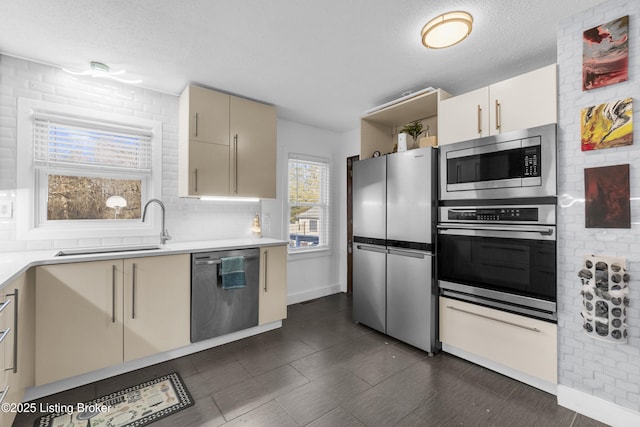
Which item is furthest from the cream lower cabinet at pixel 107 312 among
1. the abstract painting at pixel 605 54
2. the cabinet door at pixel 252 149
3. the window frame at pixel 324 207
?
the abstract painting at pixel 605 54

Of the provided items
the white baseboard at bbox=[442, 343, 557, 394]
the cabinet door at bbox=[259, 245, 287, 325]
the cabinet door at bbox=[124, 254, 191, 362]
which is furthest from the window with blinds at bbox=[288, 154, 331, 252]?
the white baseboard at bbox=[442, 343, 557, 394]

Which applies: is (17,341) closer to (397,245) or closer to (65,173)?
(65,173)

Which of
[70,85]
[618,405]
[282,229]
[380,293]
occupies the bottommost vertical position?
[618,405]

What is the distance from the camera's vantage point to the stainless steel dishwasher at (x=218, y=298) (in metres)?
2.61

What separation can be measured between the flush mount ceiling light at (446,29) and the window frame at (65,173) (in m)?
2.61

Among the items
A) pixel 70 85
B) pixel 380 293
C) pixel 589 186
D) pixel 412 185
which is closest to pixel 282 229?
pixel 380 293

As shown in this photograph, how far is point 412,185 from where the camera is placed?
2.68 meters

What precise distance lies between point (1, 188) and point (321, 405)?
9.65ft

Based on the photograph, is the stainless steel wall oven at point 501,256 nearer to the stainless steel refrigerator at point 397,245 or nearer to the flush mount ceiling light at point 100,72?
the stainless steel refrigerator at point 397,245

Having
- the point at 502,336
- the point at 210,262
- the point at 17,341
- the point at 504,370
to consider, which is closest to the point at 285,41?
the point at 210,262

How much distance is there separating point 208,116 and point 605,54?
308cm

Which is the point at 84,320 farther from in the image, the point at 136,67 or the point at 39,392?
the point at 136,67

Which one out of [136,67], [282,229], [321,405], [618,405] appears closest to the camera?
[618,405]

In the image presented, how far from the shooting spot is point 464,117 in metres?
2.46
